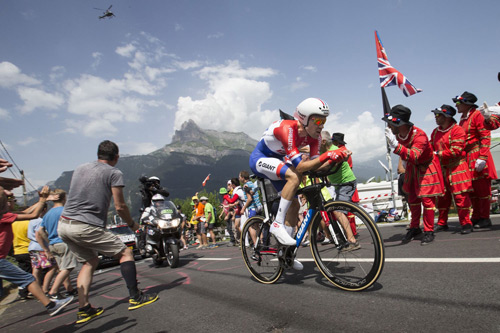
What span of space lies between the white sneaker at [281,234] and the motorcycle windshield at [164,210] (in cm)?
503

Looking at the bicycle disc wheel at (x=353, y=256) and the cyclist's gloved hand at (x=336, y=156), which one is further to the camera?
the cyclist's gloved hand at (x=336, y=156)

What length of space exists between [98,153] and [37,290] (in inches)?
85.9

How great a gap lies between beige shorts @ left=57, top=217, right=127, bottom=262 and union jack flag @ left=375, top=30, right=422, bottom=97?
1076 centimetres

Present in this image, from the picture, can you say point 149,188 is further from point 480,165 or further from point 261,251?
point 480,165

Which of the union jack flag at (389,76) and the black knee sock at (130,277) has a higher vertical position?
the union jack flag at (389,76)

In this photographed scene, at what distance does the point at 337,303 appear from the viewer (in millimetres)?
2723

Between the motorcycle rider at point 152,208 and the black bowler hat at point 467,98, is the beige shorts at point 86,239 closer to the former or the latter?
the motorcycle rider at point 152,208

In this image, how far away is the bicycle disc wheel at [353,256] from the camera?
2764 mm

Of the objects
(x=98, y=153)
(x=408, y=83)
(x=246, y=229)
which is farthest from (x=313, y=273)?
(x=408, y=83)

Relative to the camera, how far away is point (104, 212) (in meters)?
3.93

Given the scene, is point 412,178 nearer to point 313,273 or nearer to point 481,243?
point 481,243

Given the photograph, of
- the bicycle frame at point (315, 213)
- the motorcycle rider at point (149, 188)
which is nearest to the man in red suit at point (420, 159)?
the bicycle frame at point (315, 213)

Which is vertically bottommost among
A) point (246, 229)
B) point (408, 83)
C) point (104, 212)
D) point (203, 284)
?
point (203, 284)

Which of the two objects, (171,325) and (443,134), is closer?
(171,325)
